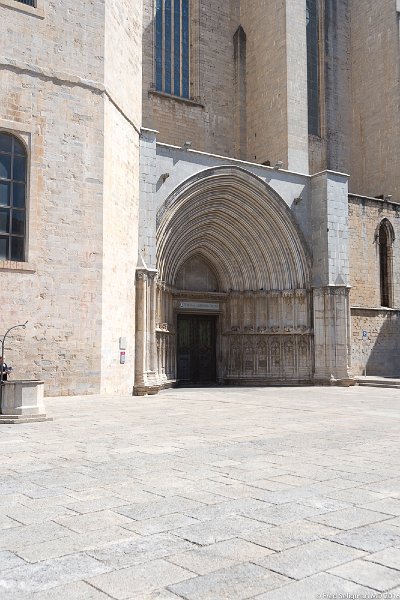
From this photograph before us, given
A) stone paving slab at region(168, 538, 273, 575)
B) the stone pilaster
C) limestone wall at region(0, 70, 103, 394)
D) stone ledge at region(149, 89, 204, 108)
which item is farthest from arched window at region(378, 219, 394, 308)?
stone paving slab at region(168, 538, 273, 575)

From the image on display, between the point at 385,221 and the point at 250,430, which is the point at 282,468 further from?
the point at 385,221

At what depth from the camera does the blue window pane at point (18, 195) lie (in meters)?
11.5

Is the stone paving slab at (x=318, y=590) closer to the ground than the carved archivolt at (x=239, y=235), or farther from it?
closer to the ground

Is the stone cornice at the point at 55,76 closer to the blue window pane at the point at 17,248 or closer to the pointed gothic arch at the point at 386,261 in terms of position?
the blue window pane at the point at 17,248

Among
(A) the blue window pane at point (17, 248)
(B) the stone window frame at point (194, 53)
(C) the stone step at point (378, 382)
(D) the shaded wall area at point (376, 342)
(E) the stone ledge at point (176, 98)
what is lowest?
(C) the stone step at point (378, 382)

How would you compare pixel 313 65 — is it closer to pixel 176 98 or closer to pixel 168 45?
pixel 168 45

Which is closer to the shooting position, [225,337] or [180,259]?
[180,259]

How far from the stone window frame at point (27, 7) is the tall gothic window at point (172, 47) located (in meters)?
7.52

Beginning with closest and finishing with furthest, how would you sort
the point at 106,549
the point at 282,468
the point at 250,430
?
the point at 106,549
the point at 282,468
the point at 250,430

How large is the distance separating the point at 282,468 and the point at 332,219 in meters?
12.8

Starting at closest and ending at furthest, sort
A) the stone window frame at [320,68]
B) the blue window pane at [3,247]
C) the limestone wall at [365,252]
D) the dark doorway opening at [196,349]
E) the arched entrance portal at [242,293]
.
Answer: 1. the blue window pane at [3,247]
2. the arched entrance portal at [242,293]
3. the dark doorway opening at [196,349]
4. the limestone wall at [365,252]
5. the stone window frame at [320,68]

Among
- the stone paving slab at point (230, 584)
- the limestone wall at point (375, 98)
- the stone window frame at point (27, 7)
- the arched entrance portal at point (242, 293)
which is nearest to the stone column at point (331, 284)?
the arched entrance portal at point (242, 293)

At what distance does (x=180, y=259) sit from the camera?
1622cm

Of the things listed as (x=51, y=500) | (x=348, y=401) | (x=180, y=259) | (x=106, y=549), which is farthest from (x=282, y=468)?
(x=180, y=259)
